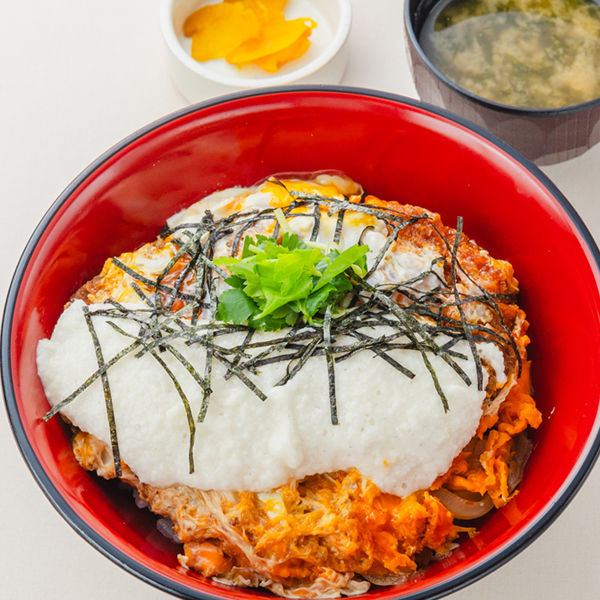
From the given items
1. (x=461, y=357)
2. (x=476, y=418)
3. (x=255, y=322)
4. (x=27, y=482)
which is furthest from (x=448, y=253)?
(x=27, y=482)

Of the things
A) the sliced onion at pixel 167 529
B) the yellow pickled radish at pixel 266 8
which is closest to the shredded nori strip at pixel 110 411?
the sliced onion at pixel 167 529

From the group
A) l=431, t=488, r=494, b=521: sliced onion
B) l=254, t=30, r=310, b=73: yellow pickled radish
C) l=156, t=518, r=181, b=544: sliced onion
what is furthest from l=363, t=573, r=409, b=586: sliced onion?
l=254, t=30, r=310, b=73: yellow pickled radish

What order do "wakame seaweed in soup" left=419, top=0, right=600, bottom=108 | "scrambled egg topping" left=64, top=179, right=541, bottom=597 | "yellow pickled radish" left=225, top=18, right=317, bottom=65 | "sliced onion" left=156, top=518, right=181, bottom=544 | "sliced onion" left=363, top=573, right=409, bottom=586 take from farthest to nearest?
"yellow pickled radish" left=225, top=18, right=317, bottom=65
"wakame seaweed in soup" left=419, top=0, right=600, bottom=108
"sliced onion" left=156, top=518, right=181, bottom=544
"sliced onion" left=363, top=573, right=409, bottom=586
"scrambled egg topping" left=64, top=179, right=541, bottom=597

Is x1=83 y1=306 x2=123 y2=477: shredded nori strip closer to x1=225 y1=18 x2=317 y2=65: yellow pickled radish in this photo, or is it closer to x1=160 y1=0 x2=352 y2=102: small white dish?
x1=160 y1=0 x2=352 y2=102: small white dish

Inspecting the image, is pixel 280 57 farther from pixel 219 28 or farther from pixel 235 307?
pixel 235 307

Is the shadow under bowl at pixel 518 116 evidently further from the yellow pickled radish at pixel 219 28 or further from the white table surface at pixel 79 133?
the yellow pickled radish at pixel 219 28

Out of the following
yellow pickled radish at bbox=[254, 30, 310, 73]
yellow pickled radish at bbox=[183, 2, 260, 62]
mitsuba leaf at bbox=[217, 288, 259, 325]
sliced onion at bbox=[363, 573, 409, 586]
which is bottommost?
sliced onion at bbox=[363, 573, 409, 586]
